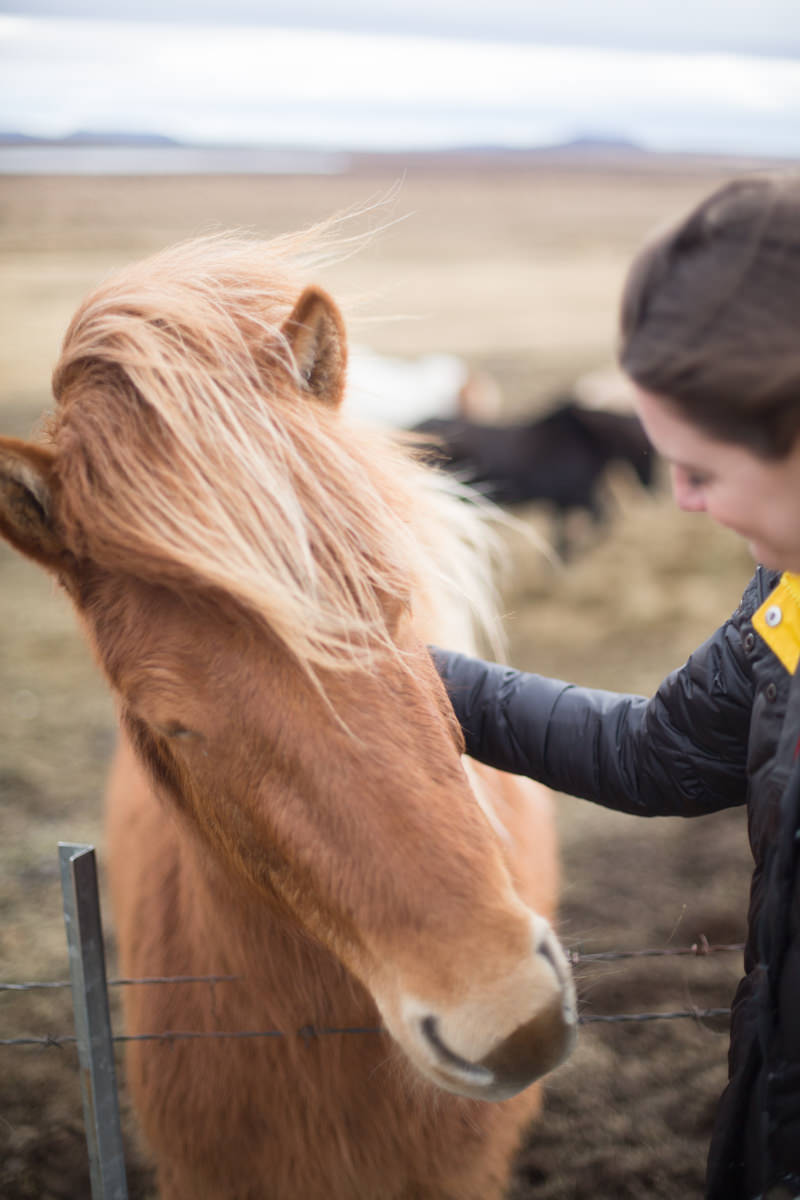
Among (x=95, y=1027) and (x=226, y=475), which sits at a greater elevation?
(x=226, y=475)

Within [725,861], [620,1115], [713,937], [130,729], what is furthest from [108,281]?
[725,861]

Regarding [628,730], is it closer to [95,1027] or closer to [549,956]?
[549,956]

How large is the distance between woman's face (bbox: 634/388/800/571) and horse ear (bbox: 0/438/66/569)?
0.84 metres

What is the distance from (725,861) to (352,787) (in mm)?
3375

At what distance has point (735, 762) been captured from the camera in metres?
1.39

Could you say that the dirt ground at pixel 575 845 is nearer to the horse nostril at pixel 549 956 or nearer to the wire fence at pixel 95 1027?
the horse nostril at pixel 549 956

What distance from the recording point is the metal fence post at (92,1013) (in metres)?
1.43

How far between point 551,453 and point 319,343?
652 centimetres

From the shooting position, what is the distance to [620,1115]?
2766mm

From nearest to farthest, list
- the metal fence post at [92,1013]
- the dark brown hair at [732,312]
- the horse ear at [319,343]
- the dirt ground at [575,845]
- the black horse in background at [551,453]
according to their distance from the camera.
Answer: the dark brown hair at [732,312] → the horse ear at [319,343] → the metal fence post at [92,1013] → the dirt ground at [575,845] → the black horse in background at [551,453]

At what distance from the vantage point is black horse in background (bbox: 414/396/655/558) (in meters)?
7.52

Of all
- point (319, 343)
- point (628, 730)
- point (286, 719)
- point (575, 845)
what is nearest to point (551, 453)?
point (575, 845)

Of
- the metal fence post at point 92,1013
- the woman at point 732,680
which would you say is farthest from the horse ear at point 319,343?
the metal fence post at point 92,1013

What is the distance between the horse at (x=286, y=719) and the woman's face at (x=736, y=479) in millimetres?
437
